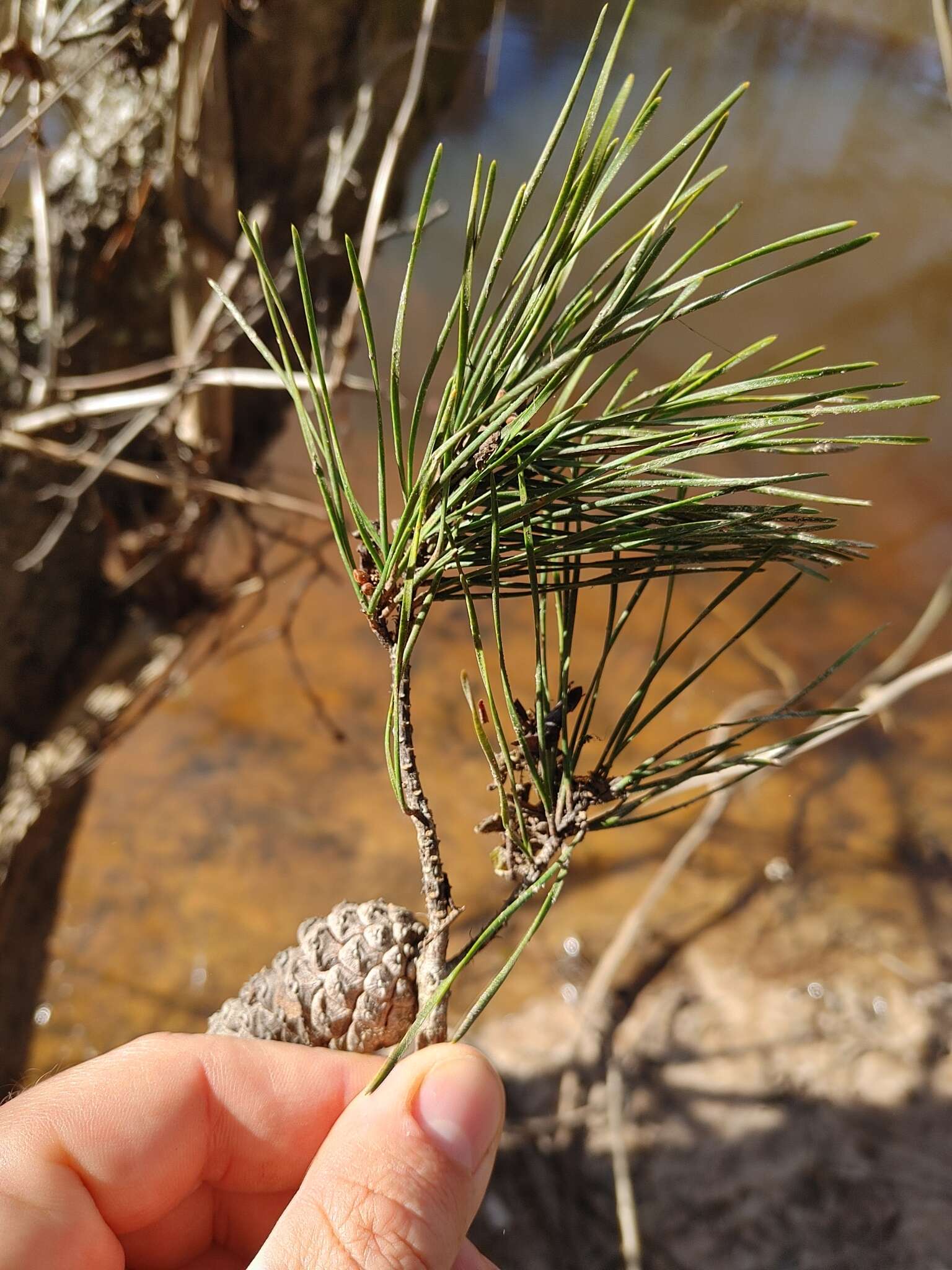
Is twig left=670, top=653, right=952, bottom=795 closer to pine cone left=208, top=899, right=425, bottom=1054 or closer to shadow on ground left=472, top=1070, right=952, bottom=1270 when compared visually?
pine cone left=208, top=899, right=425, bottom=1054

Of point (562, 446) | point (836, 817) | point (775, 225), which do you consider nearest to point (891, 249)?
point (775, 225)

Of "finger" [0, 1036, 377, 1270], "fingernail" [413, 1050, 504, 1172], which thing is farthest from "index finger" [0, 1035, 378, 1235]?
"fingernail" [413, 1050, 504, 1172]

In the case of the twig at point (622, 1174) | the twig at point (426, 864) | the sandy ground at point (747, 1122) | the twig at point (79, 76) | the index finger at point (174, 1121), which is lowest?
the sandy ground at point (747, 1122)

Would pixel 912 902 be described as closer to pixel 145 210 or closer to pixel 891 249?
pixel 145 210

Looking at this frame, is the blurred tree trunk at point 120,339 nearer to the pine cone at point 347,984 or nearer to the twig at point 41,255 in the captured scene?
the twig at point 41,255

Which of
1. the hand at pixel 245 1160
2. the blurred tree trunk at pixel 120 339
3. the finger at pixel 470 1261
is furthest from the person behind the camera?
the blurred tree trunk at pixel 120 339

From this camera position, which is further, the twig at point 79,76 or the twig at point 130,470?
the twig at point 130,470

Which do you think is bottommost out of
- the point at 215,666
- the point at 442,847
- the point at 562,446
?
the point at 442,847

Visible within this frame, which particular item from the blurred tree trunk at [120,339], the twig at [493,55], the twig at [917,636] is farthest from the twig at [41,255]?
the twig at [493,55]
